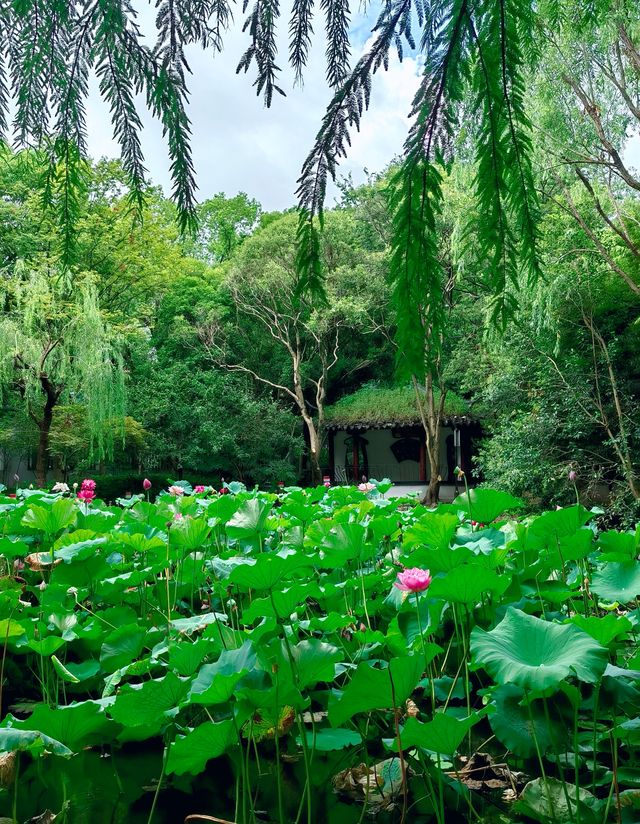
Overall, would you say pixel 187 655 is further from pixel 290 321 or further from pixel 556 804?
pixel 290 321

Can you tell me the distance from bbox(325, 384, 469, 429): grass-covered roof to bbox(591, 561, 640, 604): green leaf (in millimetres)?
11213

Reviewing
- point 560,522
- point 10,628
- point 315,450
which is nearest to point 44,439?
point 315,450

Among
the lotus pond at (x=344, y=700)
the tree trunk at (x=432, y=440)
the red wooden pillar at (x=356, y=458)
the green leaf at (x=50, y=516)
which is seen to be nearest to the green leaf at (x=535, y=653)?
the lotus pond at (x=344, y=700)

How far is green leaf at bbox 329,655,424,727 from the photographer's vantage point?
0.85m

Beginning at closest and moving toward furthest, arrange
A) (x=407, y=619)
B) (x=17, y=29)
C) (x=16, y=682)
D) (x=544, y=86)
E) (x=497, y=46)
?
1. (x=497, y=46)
2. (x=17, y=29)
3. (x=407, y=619)
4. (x=16, y=682)
5. (x=544, y=86)

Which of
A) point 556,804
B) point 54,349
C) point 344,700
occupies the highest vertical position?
point 54,349

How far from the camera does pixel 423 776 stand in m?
1.10

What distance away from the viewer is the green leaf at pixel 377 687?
0.85m

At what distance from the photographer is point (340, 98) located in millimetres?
1070

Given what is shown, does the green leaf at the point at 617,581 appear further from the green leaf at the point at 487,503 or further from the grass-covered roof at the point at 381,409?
the grass-covered roof at the point at 381,409

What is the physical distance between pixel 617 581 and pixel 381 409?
39.8 ft

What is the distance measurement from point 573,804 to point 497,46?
1087 millimetres

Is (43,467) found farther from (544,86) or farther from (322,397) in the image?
(544,86)

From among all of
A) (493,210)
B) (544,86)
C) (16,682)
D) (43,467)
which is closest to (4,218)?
(43,467)
